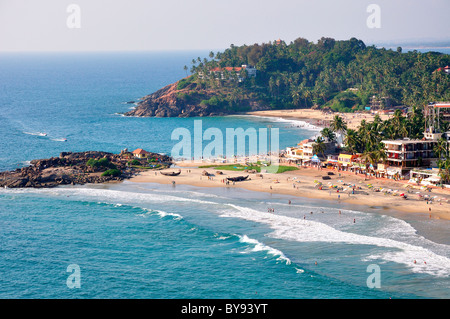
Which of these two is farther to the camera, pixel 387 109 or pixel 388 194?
pixel 387 109

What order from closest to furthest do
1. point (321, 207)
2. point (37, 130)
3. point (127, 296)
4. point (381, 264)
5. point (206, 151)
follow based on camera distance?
point (127, 296) < point (381, 264) < point (321, 207) < point (206, 151) < point (37, 130)

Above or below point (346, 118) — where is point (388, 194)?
below

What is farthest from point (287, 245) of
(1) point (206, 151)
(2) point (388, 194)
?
(1) point (206, 151)

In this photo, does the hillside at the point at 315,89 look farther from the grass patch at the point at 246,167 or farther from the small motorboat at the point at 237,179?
the small motorboat at the point at 237,179

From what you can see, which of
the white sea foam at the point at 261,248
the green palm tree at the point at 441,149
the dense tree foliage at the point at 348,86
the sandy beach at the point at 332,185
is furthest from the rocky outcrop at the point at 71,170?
the dense tree foliage at the point at 348,86
